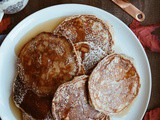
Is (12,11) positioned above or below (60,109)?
above

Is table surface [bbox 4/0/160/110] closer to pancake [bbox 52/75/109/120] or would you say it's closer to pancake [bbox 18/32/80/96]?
pancake [bbox 18/32/80/96]

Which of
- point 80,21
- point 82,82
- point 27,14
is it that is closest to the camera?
point 82,82

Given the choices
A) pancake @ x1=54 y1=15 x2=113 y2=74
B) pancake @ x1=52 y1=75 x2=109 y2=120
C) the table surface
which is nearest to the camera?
pancake @ x1=52 y1=75 x2=109 y2=120

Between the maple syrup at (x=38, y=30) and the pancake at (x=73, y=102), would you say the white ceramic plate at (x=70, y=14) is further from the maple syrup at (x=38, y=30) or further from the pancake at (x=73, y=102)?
the pancake at (x=73, y=102)

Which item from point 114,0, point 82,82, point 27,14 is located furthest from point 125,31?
point 27,14

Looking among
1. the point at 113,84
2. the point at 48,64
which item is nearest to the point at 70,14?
the point at 48,64

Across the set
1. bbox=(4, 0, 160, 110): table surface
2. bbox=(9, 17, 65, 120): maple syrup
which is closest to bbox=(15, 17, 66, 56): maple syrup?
bbox=(9, 17, 65, 120): maple syrup

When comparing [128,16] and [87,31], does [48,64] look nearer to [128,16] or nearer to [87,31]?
[87,31]

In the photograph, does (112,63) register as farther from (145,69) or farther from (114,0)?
(114,0)
